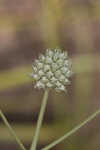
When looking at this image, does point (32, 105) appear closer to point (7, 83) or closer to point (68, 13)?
point (7, 83)

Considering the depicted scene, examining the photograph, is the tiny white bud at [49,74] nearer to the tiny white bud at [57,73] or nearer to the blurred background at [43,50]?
the tiny white bud at [57,73]

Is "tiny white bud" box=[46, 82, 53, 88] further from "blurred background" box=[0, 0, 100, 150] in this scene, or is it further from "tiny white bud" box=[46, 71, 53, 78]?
"blurred background" box=[0, 0, 100, 150]

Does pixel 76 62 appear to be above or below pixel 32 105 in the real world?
above

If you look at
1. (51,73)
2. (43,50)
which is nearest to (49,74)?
(51,73)

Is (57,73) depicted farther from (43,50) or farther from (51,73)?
(43,50)

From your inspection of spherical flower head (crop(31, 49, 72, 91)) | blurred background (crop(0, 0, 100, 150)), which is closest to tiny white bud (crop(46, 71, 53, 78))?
spherical flower head (crop(31, 49, 72, 91))

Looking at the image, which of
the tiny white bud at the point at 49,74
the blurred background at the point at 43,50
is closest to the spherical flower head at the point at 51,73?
the tiny white bud at the point at 49,74

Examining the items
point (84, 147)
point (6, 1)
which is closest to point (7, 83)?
point (84, 147)
